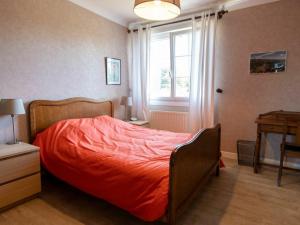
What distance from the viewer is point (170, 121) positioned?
3.92 metres

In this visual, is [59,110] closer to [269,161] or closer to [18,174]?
[18,174]

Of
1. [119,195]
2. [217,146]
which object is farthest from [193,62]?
[119,195]

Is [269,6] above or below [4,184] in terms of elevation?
above

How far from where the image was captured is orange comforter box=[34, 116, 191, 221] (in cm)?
154

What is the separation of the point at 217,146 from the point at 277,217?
3.36ft

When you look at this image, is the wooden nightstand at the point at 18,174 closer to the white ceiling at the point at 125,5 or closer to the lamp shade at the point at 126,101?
the lamp shade at the point at 126,101

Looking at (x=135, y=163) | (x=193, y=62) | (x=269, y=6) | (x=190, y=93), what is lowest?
(x=135, y=163)

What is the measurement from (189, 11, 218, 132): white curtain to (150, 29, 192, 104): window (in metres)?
0.22

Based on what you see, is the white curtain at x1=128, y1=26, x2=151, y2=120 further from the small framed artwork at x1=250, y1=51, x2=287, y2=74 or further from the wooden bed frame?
the small framed artwork at x1=250, y1=51, x2=287, y2=74

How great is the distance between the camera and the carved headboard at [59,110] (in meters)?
2.62

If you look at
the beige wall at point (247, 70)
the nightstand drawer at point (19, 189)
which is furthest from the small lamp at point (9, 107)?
the beige wall at point (247, 70)

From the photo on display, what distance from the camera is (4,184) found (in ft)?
6.42

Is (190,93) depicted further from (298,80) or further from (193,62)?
(298,80)

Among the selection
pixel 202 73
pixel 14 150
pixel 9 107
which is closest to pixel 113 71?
pixel 202 73
